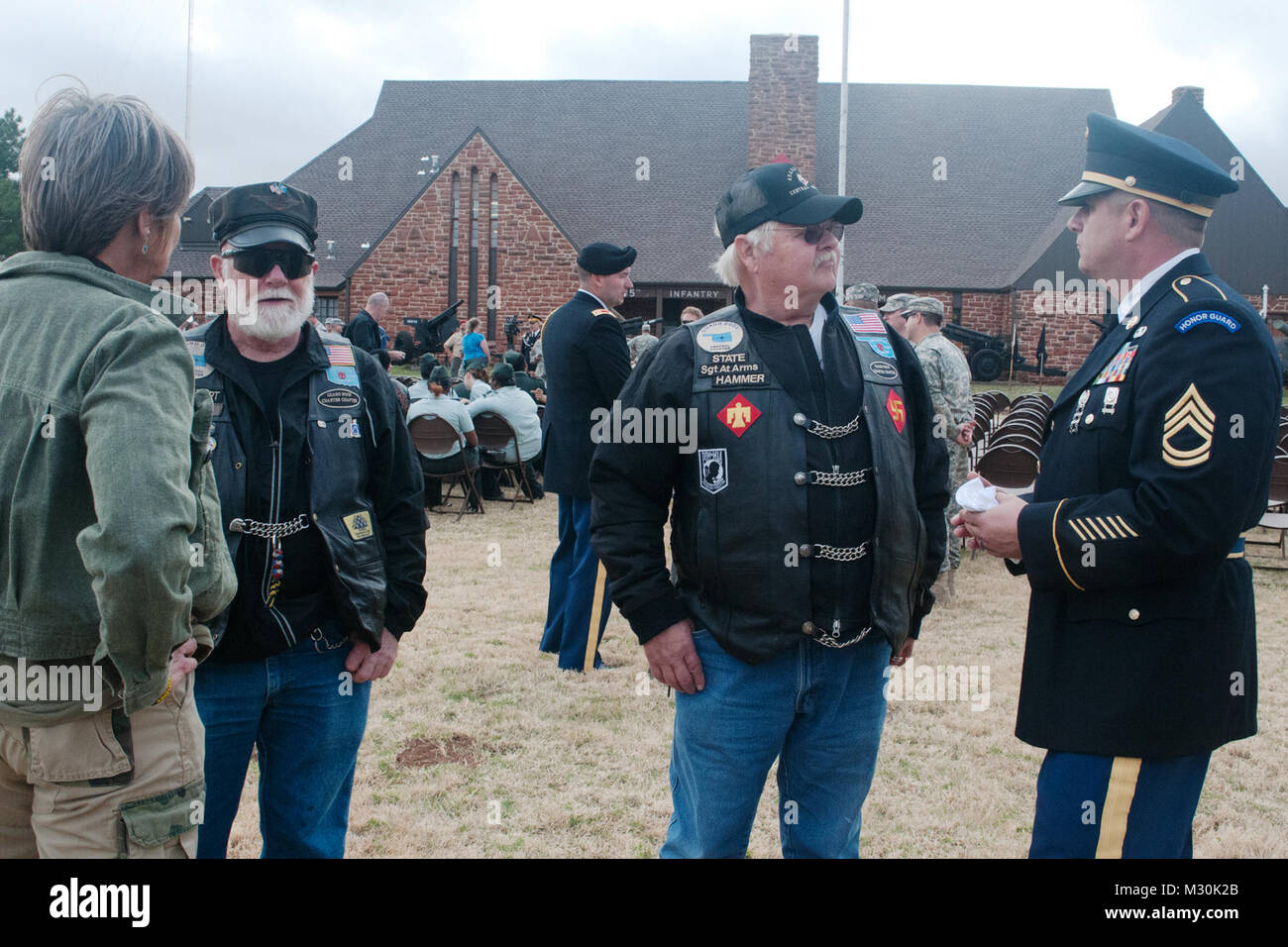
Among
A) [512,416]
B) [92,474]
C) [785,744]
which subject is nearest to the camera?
[92,474]

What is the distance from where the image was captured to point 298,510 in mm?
2646

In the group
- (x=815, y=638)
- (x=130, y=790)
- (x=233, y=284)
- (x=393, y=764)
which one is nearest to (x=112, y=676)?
(x=130, y=790)

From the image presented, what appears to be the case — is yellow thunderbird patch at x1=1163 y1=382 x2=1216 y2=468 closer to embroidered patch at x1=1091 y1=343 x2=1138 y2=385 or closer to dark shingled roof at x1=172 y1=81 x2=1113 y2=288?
embroidered patch at x1=1091 y1=343 x2=1138 y2=385

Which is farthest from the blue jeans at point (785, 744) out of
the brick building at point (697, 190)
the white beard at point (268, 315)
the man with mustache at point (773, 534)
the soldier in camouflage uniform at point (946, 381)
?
the brick building at point (697, 190)

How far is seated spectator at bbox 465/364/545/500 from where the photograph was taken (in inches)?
467

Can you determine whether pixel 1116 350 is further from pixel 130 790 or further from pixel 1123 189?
pixel 130 790

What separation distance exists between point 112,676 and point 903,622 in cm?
175

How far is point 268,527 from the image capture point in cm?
259

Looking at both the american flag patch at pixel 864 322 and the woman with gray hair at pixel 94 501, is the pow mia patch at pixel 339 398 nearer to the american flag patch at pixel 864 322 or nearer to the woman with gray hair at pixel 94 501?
the woman with gray hair at pixel 94 501

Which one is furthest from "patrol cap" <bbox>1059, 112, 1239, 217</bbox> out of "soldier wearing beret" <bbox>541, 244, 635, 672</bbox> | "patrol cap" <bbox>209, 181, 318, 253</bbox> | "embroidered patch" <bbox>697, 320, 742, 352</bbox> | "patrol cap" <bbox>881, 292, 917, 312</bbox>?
"patrol cap" <bbox>881, 292, 917, 312</bbox>

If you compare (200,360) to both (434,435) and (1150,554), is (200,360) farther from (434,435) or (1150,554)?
Result: (434,435)

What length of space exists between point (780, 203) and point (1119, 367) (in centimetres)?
88

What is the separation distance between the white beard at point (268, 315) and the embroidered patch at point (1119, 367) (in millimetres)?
1950

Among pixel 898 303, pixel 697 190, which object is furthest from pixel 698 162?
pixel 898 303
